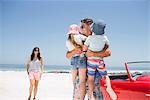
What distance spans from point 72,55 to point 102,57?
1.39ft

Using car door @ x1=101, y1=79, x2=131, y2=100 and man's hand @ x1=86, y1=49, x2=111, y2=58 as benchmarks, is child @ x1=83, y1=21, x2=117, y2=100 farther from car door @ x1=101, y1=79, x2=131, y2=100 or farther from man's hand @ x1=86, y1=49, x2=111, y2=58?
car door @ x1=101, y1=79, x2=131, y2=100

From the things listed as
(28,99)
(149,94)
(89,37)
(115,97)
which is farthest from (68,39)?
(28,99)

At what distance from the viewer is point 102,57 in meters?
3.62

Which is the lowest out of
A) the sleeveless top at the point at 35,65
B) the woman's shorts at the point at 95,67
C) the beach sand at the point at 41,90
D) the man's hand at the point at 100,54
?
the beach sand at the point at 41,90

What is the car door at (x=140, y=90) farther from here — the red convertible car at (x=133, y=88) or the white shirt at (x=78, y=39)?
the white shirt at (x=78, y=39)

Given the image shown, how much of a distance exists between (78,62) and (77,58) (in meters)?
0.08

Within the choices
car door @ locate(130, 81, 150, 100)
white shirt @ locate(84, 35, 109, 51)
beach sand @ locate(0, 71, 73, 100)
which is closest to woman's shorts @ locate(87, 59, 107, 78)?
white shirt @ locate(84, 35, 109, 51)

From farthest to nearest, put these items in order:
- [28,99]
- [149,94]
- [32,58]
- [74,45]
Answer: [32,58]
[28,99]
[74,45]
[149,94]

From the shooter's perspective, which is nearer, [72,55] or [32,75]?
[72,55]

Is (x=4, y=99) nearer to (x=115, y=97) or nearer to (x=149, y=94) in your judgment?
(x=115, y=97)

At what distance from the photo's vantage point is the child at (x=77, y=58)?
3695 mm

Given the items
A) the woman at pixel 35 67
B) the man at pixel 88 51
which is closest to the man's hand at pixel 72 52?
the man at pixel 88 51

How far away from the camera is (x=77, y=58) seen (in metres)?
3.86

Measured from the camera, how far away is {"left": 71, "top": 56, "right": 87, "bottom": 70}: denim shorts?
3.70 metres
